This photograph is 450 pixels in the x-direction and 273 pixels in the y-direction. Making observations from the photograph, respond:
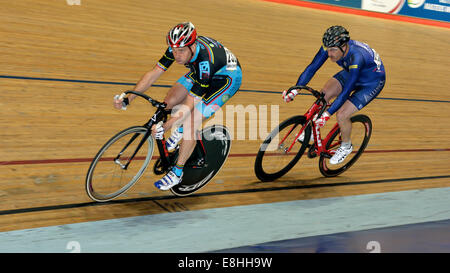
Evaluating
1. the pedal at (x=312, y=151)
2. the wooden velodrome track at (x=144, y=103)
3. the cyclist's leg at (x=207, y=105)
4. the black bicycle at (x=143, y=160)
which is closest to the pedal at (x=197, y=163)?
the black bicycle at (x=143, y=160)

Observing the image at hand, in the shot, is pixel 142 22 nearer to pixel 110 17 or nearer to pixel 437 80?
pixel 110 17

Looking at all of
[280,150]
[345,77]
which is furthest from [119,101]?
[345,77]

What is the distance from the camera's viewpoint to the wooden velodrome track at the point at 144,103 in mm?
2830

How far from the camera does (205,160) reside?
289 centimetres

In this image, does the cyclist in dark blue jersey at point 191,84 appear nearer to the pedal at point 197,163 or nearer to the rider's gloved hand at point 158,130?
the rider's gloved hand at point 158,130

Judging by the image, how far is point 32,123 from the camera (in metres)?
3.45

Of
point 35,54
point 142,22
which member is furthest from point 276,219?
point 142,22

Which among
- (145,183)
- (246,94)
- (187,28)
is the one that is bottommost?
(145,183)

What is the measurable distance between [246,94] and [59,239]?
3.20 metres

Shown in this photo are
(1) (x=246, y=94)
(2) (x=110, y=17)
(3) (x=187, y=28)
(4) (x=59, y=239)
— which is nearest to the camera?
(4) (x=59, y=239)

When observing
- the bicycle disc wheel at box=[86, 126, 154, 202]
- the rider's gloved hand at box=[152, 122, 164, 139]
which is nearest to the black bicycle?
the bicycle disc wheel at box=[86, 126, 154, 202]

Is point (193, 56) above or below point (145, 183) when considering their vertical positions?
above

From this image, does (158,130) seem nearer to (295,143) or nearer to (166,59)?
(166,59)

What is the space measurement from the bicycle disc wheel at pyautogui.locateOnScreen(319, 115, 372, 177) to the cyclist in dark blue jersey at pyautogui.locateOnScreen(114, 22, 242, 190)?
1121 mm
